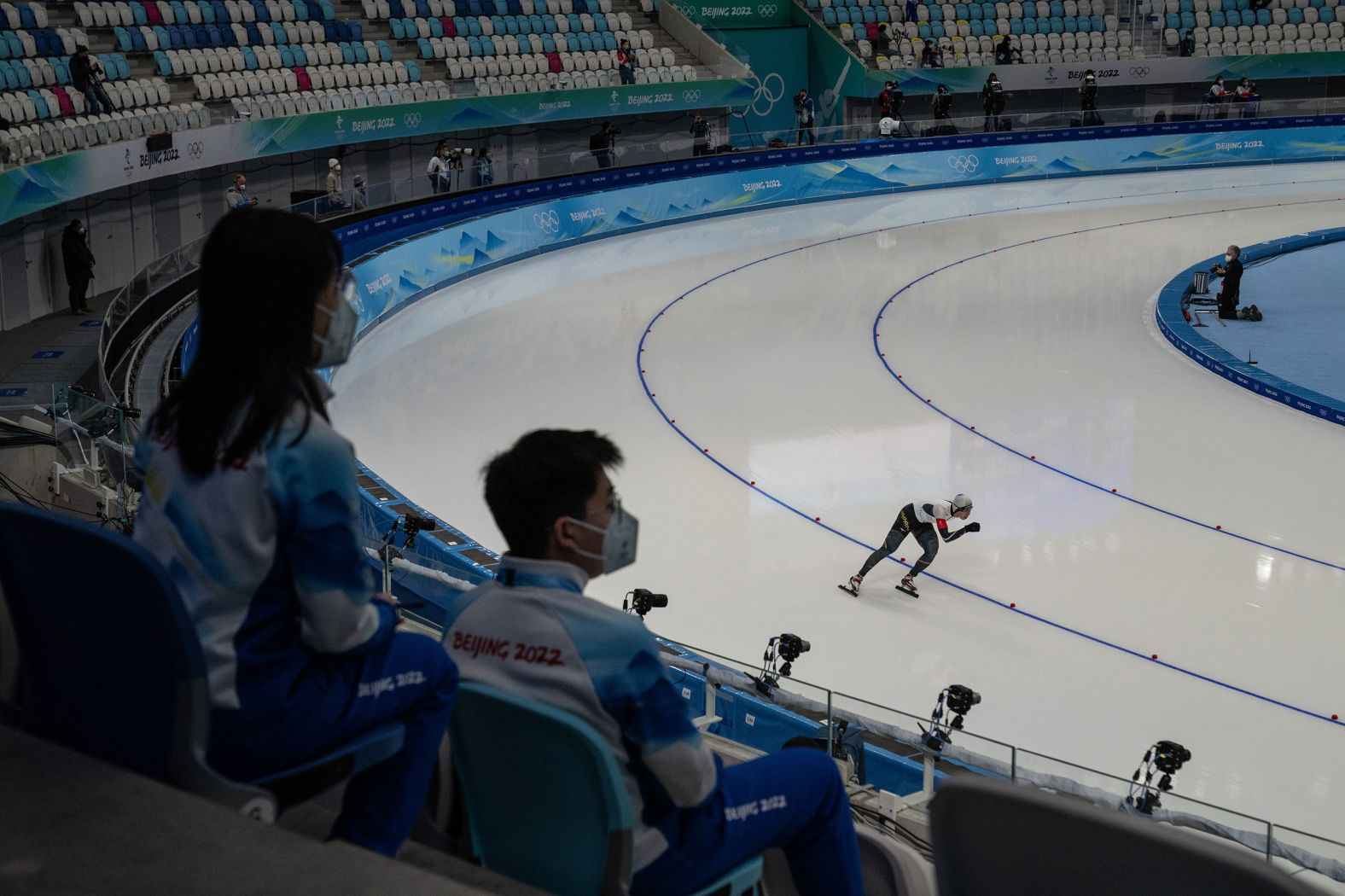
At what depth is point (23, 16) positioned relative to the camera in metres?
17.8

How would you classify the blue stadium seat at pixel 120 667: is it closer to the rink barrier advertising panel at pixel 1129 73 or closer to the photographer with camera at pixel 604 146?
the photographer with camera at pixel 604 146

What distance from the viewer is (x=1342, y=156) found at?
29.1 m

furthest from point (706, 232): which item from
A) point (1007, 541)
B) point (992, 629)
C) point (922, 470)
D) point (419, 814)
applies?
point (419, 814)

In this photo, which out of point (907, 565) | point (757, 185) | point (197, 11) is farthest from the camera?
point (757, 185)

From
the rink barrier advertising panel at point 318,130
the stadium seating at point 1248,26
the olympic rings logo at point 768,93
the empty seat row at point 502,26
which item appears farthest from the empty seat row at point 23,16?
the stadium seating at point 1248,26

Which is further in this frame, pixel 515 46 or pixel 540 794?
pixel 515 46

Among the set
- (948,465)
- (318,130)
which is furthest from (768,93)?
(948,465)

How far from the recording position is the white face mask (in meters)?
2.20

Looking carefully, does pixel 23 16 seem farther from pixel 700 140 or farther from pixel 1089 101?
pixel 1089 101

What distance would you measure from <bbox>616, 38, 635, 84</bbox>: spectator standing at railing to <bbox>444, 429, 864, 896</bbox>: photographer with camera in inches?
939

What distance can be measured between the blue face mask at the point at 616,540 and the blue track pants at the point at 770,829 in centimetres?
40

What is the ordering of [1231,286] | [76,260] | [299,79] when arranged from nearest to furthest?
[76,260] < [1231,286] < [299,79]

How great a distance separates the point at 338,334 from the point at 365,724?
Result: 2.05ft

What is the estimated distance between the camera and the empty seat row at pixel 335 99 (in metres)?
19.3
